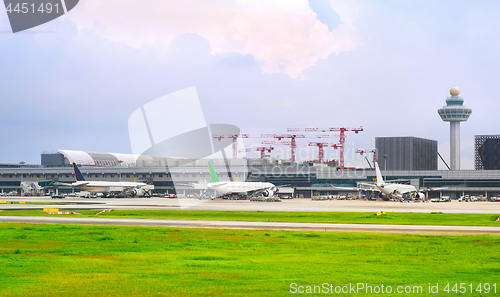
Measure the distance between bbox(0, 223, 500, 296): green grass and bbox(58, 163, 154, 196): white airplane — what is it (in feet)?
274

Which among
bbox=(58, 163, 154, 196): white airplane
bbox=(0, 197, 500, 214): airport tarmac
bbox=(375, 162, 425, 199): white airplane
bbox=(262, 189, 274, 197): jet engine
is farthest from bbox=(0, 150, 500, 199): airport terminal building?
bbox=(0, 197, 500, 214): airport tarmac

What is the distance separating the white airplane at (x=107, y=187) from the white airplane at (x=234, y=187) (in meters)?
23.8

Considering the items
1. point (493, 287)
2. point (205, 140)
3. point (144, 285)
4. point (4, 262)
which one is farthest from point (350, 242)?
point (205, 140)

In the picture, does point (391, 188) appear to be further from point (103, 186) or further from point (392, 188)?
point (103, 186)

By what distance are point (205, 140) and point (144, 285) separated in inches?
2039

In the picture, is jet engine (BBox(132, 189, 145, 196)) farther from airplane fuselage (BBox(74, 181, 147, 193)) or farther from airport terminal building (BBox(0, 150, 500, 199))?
airport terminal building (BBox(0, 150, 500, 199))

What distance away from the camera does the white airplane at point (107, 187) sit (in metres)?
121

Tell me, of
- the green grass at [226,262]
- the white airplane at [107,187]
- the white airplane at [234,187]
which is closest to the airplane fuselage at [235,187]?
the white airplane at [234,187]

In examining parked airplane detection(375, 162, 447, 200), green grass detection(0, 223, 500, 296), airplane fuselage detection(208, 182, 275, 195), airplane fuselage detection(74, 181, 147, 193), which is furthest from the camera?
airplane fuselage detection(74, 181, 147, 193)

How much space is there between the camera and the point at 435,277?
2180cm

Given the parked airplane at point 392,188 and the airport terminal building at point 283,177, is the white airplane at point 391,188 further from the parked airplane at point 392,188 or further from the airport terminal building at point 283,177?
the airport terminal building at point 283,177

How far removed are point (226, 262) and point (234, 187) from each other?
95.1 meters

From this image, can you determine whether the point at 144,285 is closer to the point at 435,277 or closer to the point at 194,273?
the point at 194,273

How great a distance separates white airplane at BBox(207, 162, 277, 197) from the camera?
116m
